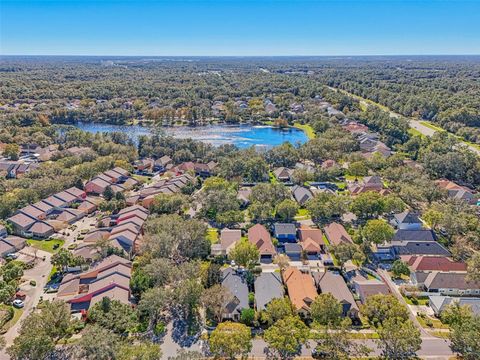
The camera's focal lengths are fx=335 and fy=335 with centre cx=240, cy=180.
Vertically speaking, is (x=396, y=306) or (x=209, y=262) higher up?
(x=396, y=306)

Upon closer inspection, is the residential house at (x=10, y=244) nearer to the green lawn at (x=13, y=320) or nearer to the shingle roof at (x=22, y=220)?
the shingle roof at (x=22, y=220)

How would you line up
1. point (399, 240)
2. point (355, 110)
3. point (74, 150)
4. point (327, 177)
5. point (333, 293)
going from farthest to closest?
point (355, 110) → point (74, 150) → point (327, 177) → point (399, 240) → point (333, 293)

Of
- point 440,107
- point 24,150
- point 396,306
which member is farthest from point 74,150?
point 440,107

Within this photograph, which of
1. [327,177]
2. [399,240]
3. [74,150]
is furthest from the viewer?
[74,150]

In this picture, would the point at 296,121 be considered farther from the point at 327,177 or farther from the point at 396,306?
the point at 396,306

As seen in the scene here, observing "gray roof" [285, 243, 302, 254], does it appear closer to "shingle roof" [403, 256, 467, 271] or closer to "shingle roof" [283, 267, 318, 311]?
"shingle roof" [283, 267, 318, 311]

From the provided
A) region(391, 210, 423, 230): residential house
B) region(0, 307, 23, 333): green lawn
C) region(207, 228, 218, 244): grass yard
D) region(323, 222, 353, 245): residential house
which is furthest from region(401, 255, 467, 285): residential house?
region(0, 307, 23, 333): green lawn
